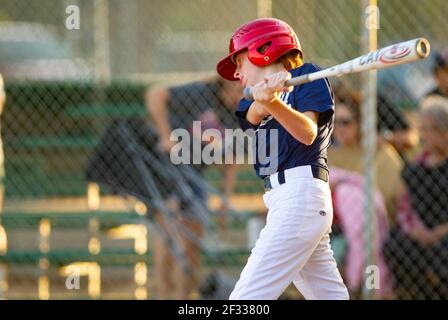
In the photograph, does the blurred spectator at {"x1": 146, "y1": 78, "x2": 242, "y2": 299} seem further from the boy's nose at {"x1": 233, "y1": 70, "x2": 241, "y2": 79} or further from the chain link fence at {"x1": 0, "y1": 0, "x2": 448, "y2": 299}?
the boy's nose at {"x1": 233, "y1": 70, "x2": 241, "y2": 79}

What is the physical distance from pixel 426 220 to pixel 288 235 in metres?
2.36

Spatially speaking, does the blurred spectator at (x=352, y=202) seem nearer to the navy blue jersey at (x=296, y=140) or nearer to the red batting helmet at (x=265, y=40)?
the navy blue jersey at (x=296, y=140)

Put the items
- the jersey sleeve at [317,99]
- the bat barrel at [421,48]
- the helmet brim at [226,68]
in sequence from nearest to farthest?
the bat barrel at [421,48], the jersey sleeve at [317,99], the helmet brim at [226,68]

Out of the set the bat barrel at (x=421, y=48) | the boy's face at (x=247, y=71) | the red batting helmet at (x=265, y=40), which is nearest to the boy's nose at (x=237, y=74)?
the boy's face at (x=247, y=71)

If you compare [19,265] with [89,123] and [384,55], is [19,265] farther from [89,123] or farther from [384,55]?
[384,55]

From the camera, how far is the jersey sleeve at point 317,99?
3.53m

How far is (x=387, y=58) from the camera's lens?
3.07 meters

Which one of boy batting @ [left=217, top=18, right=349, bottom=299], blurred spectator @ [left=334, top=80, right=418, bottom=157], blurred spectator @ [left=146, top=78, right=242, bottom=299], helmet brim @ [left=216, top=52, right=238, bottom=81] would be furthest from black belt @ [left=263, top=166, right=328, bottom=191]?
blurred spectator @ [left=146, top=78, right=242, bottom=299]

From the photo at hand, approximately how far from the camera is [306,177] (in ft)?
11.8

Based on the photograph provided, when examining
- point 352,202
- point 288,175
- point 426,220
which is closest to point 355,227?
point 352,202

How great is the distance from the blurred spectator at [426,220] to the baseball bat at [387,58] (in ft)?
8.40

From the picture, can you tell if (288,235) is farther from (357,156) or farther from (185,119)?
(185,119)
